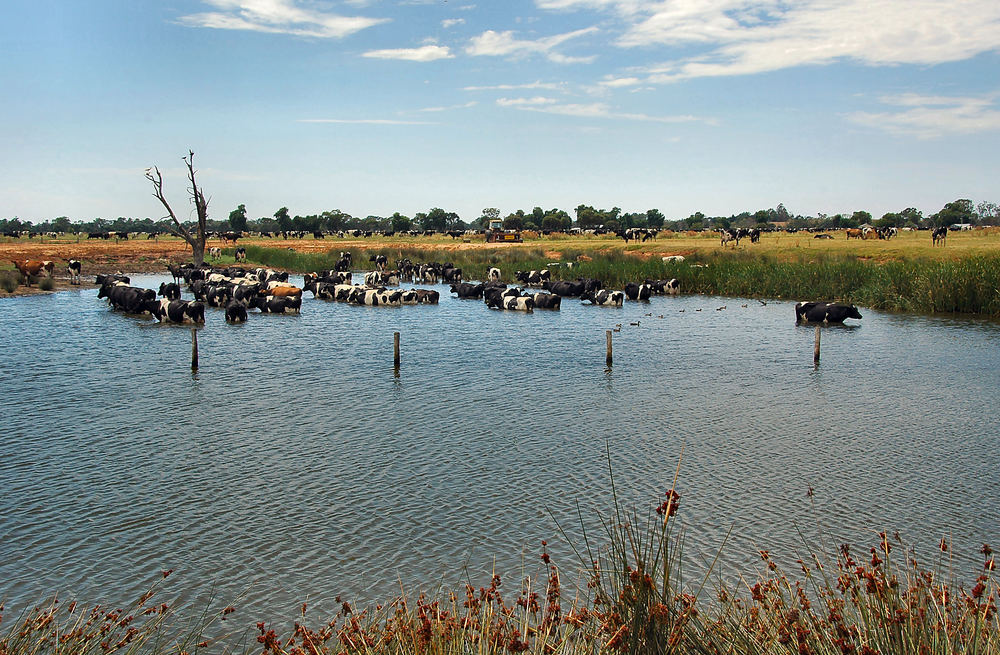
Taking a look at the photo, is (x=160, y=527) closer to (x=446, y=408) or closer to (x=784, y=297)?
(x=446, y=408)

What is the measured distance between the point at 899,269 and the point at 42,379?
109 ft

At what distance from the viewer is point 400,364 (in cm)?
2212

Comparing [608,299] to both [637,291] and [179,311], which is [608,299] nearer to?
[637,291]

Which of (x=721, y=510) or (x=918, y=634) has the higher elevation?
(x=918, y=634)

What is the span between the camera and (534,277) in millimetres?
50656

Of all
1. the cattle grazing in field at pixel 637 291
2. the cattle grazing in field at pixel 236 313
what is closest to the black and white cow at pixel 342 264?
the cattle grazing in field at pixel 637 291

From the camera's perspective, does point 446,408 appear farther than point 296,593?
Yes

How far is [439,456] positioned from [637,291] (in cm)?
3033

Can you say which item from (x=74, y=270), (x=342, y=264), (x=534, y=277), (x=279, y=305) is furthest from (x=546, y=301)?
(x=74, y=270)

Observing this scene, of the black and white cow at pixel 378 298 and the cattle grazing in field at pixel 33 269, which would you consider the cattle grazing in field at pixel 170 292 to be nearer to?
the black and white cow at pixel 378 298

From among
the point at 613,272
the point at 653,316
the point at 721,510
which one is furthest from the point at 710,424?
the point at 613,272

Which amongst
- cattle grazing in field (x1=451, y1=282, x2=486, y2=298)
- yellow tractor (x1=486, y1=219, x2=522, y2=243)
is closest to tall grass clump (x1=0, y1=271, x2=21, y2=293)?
cattle grazing in field (x1=451, y1=282, x2=486, y2=298)

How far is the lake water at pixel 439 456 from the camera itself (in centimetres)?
923

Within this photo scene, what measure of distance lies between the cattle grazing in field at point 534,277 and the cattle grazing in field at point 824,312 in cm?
2019
